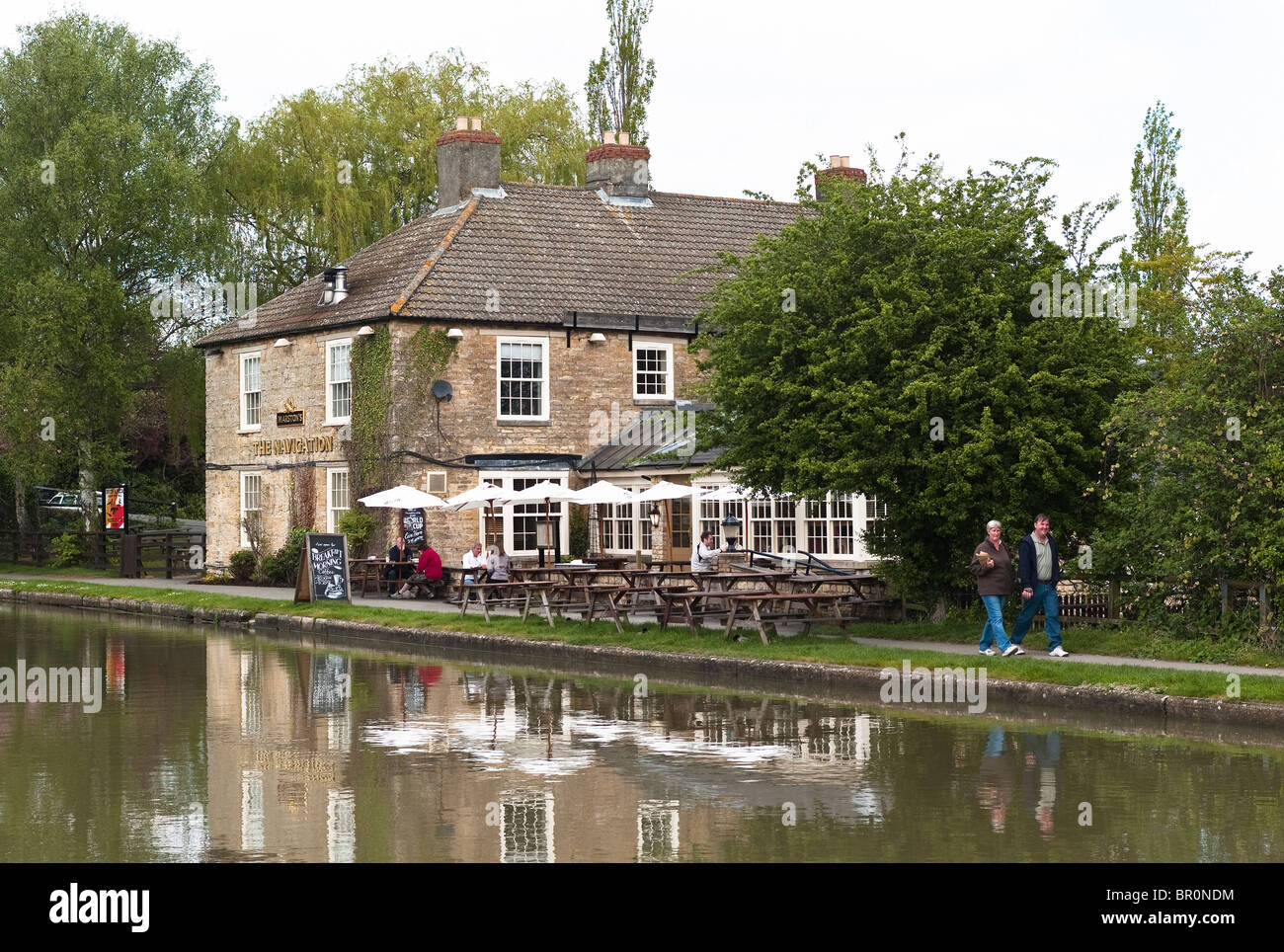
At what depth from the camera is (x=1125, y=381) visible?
2219 cm

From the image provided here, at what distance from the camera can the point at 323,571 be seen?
1219 inches

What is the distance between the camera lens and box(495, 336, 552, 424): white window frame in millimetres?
36906

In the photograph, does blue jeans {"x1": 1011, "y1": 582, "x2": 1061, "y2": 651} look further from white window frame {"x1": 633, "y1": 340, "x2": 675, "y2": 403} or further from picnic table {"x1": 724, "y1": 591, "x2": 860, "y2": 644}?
white window frame {"x1": 633, "y1": 340, "x2": 675, "y2": 403}

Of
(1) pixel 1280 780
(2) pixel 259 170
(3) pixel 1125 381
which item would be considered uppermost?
(2) pixel 259 170

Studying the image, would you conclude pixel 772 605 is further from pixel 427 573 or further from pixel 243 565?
pixel 243 565

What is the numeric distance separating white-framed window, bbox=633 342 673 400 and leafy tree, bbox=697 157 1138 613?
1435 cm

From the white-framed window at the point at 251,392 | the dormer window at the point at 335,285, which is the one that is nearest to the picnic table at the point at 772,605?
the dormer window at the point at 335,285

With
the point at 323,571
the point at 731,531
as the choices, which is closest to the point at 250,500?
the point at 323,571

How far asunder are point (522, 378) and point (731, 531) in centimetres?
741

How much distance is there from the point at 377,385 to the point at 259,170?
620 inches

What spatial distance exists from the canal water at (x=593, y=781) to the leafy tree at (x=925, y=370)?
4.99m

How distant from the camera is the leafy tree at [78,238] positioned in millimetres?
47156

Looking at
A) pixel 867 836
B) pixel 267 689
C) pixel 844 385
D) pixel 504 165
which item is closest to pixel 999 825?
pixel 867 836
